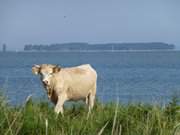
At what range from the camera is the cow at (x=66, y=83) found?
39.5 feet

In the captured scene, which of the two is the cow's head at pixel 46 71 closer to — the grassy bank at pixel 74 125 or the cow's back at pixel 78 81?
the cow's back at pixel 78 81

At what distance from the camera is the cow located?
39.5 feet

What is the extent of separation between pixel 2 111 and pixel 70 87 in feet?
19.1

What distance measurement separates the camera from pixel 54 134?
6.64 m

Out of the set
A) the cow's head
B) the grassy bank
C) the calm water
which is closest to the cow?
the cow's head

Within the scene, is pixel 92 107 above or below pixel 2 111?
below

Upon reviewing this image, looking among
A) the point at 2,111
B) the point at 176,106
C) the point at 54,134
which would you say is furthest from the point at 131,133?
the point at 176,106

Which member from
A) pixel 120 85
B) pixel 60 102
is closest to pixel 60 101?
pixel 60 102

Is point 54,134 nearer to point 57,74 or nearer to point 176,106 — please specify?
point 176,106

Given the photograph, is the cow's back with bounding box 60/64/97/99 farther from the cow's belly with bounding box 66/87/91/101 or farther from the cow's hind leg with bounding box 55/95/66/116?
the cow's hind leg with bounding box 55/95/66/116

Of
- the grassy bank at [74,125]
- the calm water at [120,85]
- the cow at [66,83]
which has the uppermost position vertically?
the grassy bank at [74,125]

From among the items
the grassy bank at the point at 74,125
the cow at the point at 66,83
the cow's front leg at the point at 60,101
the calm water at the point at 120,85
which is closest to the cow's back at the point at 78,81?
the cow at the point at 66,83

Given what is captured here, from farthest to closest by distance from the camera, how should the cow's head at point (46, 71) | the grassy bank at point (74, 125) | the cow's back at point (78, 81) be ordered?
1. the cow's back at point (78, 81)
2. the cow's head at point (46, 71)
3. the grassy bank at point (74, 125)

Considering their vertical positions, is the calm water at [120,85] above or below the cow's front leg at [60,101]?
below
